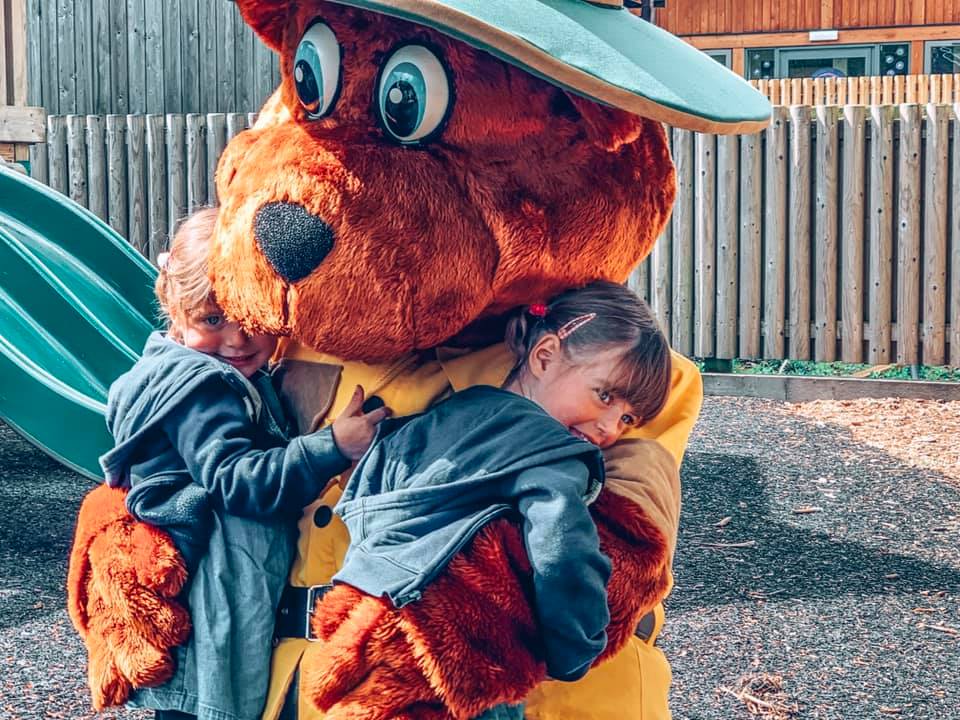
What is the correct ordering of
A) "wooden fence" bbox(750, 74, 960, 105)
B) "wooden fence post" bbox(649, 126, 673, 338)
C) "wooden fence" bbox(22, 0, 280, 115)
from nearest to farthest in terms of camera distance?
1. "wooden fence post" bbox(649, 126, 673, 338)
2. "wooden fence" bbox(22, 0, 280, 115)
3. "wooden fence" bbox(750, 74, 960, 105)

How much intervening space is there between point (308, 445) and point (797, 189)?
21.9ft

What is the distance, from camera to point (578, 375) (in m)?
1.72

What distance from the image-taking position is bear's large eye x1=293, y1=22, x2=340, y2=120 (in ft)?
5.93

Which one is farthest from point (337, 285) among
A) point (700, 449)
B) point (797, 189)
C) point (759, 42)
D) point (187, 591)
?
point (759, 42)

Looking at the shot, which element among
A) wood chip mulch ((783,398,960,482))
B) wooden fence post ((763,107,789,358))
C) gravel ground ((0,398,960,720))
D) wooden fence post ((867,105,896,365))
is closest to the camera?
gravel ground ((0,398,960,720))

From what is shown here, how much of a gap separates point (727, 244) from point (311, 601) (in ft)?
21.7

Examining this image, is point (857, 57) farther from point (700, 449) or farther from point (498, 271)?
point (498, 271)

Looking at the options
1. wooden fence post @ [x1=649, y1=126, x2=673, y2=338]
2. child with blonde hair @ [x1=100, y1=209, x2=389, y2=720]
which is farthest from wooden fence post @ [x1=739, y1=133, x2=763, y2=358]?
child with blonde hair @ [x1=100, y1=209, x2=389, y2=720]

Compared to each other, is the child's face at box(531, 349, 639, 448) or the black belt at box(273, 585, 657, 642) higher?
the child's face at box(531, 349, 639, 448)

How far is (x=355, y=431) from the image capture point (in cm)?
173

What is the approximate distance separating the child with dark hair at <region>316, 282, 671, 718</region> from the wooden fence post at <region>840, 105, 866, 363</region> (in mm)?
6375

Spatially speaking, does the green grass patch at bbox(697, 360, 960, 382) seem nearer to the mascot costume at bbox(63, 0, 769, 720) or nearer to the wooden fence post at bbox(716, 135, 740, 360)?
the wooden fence post at bbox(716, 135, 740, 360)

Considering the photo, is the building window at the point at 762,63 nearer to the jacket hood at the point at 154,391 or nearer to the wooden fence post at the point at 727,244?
the wooden fence post at the point at 727,244

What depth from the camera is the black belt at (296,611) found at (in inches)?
71.3
